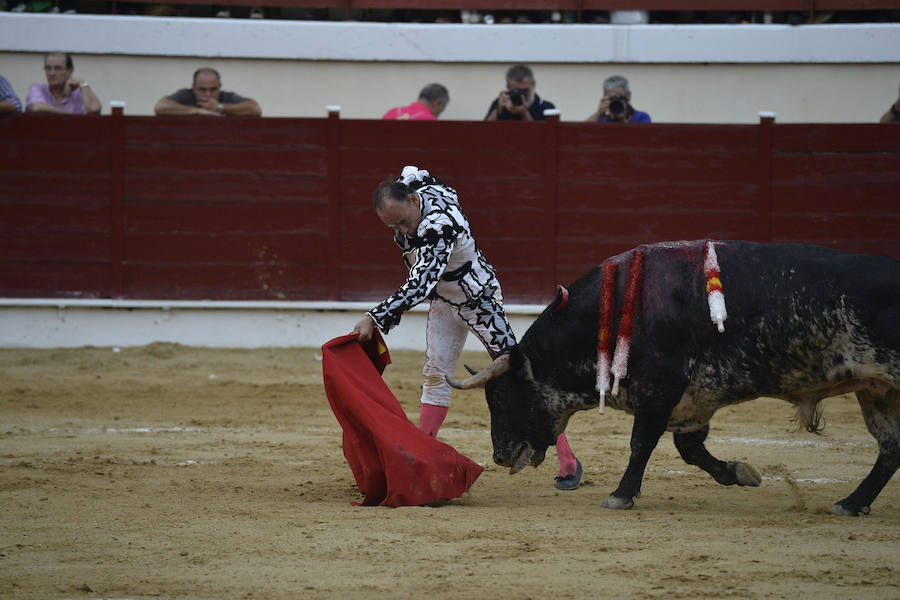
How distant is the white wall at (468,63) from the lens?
943 cm

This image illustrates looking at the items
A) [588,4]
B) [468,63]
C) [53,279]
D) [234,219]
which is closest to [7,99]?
[53,279]

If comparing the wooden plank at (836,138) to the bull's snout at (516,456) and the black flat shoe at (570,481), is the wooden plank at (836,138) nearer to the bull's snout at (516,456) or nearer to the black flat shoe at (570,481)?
the black flat shoe at (570,481)

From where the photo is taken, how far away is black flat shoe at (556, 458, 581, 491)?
15.1 ft

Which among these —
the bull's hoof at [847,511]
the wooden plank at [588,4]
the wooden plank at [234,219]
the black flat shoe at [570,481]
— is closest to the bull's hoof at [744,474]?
the bull's hoof at [847,511]

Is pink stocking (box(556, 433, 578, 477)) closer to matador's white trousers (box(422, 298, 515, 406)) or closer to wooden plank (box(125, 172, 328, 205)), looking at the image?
matador's white trousers (box(422, 298, 515, 406))

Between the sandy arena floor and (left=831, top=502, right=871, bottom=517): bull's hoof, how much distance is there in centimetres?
5

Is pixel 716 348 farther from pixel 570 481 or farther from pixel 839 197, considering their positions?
pixel 839 197

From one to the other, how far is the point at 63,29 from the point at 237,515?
6.51 m

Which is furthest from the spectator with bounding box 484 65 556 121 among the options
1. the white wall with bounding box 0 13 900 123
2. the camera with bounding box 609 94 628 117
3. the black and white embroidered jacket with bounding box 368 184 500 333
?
the black and white embroidered jacket with bounding box 368 184 500 333

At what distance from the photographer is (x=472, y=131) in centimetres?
852

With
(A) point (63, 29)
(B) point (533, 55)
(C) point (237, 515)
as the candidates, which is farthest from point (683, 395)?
(A) point (63, 29)

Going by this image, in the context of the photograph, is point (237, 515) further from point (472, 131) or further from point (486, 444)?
point (472, 131)

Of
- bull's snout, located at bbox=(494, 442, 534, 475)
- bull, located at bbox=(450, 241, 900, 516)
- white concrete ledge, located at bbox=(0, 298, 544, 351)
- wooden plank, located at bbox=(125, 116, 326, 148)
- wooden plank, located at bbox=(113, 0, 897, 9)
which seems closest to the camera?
bull, located at bbox=(450, 241, 900, 516)

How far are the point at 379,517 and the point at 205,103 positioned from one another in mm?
5201
